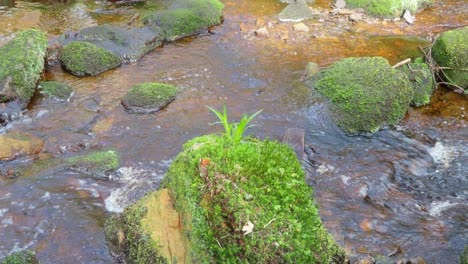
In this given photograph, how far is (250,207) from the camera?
3.32 meters

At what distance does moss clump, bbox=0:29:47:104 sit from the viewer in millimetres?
7223

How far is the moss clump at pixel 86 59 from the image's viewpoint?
8117 millimetres

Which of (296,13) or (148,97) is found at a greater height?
(296,13)

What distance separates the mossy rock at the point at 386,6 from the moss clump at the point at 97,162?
7.14m

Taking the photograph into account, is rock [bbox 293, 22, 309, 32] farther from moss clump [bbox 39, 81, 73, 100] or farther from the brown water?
moss clump [bbox 39, 81, 73, 100]

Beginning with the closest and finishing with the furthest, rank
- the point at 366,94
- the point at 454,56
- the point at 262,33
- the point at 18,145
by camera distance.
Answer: the point at 18,145 < the point at 366,94 < the point at 454,56 < the point at 262,33

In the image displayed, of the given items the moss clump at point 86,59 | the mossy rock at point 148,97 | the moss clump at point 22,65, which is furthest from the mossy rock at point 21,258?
the moss clump at point 86,59

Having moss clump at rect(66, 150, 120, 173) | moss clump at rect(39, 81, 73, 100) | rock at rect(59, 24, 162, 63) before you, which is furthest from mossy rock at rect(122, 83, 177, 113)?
rock at rect(59, 24, 162, 63)

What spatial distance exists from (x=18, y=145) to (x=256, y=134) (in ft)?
10.8

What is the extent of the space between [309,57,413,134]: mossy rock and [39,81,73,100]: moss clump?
4069 mm

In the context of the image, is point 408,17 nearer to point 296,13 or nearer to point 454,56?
point 296,13

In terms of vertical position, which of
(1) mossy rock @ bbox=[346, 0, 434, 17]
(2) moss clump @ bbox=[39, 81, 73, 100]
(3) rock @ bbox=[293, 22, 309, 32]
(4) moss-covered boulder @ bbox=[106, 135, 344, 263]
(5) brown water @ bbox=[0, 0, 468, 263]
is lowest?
(5) brown water @ bbox=[0, 0, 468, 263]

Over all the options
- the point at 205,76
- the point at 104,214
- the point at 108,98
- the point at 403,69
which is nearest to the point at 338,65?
the point at 403,69

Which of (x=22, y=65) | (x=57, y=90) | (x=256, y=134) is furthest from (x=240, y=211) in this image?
(x=22, y=65)
